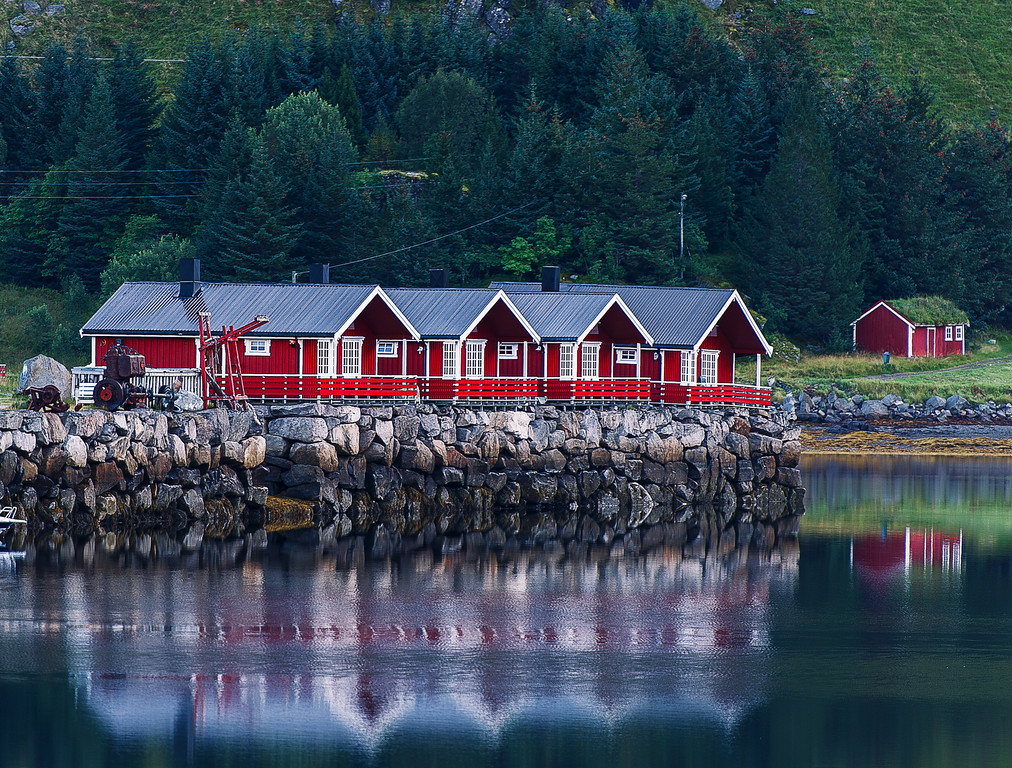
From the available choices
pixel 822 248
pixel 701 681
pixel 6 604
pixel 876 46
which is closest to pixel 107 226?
pixel 822 248

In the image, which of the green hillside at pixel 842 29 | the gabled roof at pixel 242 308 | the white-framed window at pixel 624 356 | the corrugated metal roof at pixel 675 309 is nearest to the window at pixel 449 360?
the gabled roof at pixel 242 308

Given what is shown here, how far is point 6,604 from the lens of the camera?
31.1 m

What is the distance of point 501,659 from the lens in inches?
1084

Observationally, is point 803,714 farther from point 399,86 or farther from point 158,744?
point 399,86

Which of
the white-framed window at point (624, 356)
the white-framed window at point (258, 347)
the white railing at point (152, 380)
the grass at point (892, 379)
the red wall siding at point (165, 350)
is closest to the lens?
the white railing at point (152, 380)

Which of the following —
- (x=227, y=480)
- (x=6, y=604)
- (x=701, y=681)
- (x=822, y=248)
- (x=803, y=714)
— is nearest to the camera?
(x=803, y=714)

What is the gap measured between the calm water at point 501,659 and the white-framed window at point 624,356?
14.4m

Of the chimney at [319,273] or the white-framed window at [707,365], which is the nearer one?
the white-framed window at [707,365]

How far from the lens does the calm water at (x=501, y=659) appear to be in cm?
2258

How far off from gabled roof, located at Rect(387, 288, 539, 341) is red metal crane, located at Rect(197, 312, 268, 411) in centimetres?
603

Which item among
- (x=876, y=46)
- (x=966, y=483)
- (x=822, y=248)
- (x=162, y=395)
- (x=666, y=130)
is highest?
(x=876, y=46)

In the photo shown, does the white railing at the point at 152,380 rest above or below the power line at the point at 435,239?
below

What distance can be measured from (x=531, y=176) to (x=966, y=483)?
133 feet

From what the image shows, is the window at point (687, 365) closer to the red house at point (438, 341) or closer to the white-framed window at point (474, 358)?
the red house at point (438, 341)
